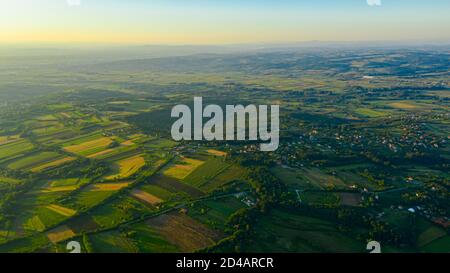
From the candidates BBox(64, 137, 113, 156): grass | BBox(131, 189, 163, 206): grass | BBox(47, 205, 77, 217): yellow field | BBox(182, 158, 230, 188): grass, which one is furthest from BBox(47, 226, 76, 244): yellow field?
BBox(64, 137, 113, 156): grass

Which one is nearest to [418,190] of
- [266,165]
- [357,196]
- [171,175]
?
[357,196]

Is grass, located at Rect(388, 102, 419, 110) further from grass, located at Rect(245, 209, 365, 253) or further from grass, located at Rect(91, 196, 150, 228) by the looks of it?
grass, located at Rect(91, 196, 150, 228)

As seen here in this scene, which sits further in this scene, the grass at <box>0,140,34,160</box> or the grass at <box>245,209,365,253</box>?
→ the grass at <box>0,140,34,160</box>

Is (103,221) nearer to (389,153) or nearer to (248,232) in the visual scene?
(248,232)

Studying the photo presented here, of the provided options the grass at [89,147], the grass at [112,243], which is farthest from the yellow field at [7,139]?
the grass at [112,243]

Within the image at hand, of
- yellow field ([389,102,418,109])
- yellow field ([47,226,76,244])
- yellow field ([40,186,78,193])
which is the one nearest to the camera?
yellow field ([47,226,76,244])

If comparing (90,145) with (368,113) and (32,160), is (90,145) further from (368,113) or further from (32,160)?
(368,113)

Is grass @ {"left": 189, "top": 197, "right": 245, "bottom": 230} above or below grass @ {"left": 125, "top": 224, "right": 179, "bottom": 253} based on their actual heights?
Result: above

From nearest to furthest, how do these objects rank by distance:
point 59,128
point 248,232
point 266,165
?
point 248,232 < point 266,165 < point 59,128
